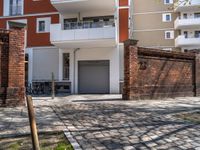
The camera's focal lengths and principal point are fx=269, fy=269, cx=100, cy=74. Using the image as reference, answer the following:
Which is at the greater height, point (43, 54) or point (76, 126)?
point (43, 54)

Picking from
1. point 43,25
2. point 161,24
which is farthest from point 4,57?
point 161,24

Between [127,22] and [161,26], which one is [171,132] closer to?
[127,22]

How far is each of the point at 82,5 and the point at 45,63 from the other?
5899mm

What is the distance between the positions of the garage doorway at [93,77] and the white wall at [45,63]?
2.14 metres

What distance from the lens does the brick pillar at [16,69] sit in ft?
34.8

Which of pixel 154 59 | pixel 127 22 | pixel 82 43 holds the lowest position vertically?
pixel 154 59

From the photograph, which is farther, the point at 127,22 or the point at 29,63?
the point at 29,63

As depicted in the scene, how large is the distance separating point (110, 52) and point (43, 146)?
16.8 metres

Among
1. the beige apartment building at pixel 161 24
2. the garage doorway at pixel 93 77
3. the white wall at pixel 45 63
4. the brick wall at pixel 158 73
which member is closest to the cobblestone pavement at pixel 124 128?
the brick wall at pixel 158 73

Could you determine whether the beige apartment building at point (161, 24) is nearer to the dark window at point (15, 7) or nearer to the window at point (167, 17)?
the window at point (167, 17)

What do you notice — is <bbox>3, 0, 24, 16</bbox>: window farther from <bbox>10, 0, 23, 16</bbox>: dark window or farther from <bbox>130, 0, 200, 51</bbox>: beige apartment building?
<bbox>130, 0, 200, 51</bbox>: beige apartment building

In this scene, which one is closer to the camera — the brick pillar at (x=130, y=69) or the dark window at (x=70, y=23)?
the brick pillar at (x=130, y=69)

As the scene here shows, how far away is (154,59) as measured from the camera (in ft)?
48.8

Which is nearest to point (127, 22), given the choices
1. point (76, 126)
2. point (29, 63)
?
point (29, 63)
